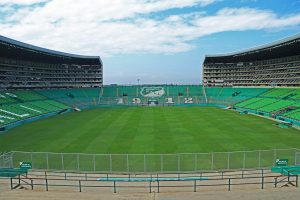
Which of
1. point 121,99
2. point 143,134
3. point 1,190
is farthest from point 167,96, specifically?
point 1,190

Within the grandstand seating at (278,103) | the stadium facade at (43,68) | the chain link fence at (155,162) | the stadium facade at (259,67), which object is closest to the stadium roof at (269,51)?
the stadium facade at (259,67)

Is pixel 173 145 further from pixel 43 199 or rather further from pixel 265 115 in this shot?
pixel 265 115

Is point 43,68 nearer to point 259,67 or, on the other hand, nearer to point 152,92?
point 152,92

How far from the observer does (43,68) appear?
9000 centimetres

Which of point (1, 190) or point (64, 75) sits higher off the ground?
point (64, 75)

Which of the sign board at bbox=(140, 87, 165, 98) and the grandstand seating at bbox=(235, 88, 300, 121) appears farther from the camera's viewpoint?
the sign board at bbox=(140, 87, 165, 98)

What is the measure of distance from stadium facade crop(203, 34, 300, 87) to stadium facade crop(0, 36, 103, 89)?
4191 cm

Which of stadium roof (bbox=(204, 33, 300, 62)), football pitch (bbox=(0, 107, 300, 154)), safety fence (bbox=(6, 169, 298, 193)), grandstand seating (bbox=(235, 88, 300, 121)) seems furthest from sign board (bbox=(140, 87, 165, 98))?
safety fence (bbox=(6, 169, 298, 193))

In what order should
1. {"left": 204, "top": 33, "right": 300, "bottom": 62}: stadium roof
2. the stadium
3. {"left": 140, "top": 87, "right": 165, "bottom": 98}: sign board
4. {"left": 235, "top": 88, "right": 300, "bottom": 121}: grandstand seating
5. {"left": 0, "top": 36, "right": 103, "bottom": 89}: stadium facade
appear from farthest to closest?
1. {"left": 140, "top": 87, "right": 165, "bottom": 98}: sign board
2. {"left": 0, "top": 36, "right": 103, "bottom": 89}: stadium facade
3. {"left": 204, "top": 33, "right": 300, "bottom": 62}: stadium roof
4. {"left": 235, "top": 88, "right": 300, "bottom": 121}: grandstand seating
5. the stadium

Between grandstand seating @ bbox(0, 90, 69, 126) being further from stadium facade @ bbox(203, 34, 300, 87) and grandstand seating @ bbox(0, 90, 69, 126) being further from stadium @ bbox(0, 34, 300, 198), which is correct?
stadium facade @ bbox(203, 34, 300, 87)

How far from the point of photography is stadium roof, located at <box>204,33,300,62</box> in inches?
2411

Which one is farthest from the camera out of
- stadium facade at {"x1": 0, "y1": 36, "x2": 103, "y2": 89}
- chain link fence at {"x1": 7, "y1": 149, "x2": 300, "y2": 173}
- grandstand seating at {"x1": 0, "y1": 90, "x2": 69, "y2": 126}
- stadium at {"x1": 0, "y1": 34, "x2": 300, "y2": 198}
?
stadium facade at {"x1": 0, "y1": 36, "x2": 103, "y2": 89}

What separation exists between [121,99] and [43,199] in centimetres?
8239

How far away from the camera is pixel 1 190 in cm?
1798
